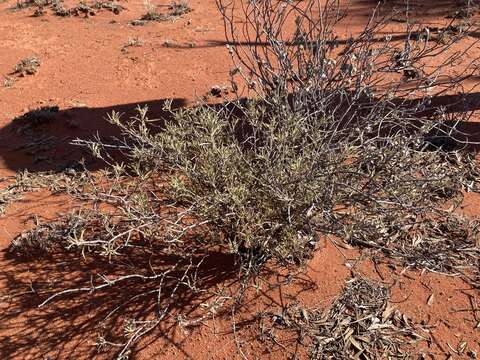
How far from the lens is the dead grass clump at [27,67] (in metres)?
6.59

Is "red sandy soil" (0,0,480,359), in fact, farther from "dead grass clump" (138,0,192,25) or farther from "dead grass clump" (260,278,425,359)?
"dead grass clump" (138,0,192,25)

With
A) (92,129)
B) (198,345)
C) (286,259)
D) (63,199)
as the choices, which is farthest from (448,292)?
(92,129)

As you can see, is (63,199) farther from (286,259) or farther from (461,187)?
(461,187)

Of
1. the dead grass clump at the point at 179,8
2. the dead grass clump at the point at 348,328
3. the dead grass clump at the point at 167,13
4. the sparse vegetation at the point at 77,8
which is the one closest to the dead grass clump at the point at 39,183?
the dead grass clump at the point at 348,328

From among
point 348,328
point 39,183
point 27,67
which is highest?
point 27,67

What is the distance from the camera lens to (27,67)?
6617 mm

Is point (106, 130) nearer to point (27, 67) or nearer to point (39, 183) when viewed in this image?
point (39, 183)

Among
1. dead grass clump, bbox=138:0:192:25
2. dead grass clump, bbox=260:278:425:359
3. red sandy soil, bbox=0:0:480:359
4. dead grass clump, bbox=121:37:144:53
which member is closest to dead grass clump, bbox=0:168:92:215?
red sandy soil, bbox=0:0:480:359

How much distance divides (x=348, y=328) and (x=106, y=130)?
3.73 m

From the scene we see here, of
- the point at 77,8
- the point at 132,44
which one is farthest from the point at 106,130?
the point at 77,8

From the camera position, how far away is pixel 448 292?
272cm

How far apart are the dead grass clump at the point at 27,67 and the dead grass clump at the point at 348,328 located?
570 cm

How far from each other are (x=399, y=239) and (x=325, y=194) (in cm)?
104

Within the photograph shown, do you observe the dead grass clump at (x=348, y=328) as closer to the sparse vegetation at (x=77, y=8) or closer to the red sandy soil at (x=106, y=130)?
the red sandy soil at (x=106, y=130)
